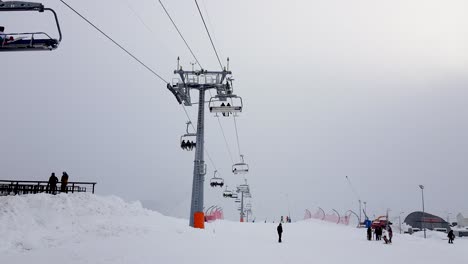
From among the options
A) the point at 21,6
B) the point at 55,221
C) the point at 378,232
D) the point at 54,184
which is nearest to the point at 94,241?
the point at 55,221

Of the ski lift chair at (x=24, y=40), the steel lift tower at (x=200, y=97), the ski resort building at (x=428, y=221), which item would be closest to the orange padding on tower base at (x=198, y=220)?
the steel lift tower at (x=200, y=97)

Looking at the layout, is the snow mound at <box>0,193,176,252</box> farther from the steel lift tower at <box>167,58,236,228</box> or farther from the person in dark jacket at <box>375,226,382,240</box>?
the person in dark jacket at <box>375,226,382,240</box>

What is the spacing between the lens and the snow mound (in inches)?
632

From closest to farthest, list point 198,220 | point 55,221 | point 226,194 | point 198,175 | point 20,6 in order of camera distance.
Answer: point 20,6 → point 55,221 → point 198,220 → point 198,175 → point 226,194

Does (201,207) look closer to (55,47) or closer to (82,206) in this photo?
Answer: (82,206)

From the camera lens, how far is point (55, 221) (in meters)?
19.2

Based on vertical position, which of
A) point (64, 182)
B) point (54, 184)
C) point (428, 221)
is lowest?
point (428, 221)

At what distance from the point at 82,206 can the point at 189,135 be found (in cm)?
763

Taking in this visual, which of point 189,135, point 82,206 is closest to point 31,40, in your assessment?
point 82,206

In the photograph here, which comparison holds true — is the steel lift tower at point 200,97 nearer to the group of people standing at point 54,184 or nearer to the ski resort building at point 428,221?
the group of people standing at point 54,184

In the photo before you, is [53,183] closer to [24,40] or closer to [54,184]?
[54,184]

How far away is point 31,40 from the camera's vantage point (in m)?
11.7

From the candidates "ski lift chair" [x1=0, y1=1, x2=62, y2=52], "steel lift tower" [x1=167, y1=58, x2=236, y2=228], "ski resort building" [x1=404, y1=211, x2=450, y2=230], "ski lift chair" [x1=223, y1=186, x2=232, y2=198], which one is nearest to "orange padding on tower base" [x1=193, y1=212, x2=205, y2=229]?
"steel lift tower" [x1=167, y1=58, x2=236, y2=228]

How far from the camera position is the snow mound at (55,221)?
16.0 m
